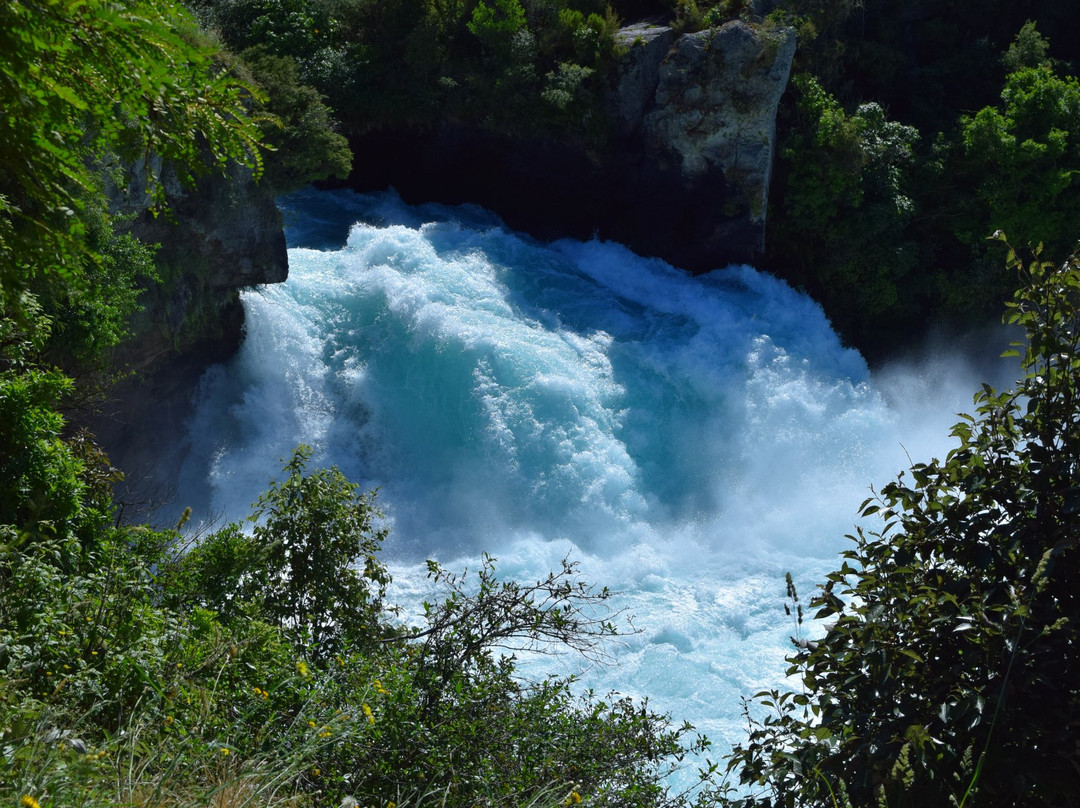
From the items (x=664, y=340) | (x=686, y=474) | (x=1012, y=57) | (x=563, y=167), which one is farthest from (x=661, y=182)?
(x=1012, y=57)

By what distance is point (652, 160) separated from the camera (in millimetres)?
19453

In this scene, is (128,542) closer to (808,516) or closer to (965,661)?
(965,661)

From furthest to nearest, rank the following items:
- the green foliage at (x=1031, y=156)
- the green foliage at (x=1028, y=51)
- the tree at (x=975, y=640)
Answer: the green foliage at (x=1028, y=51) < the green foliage at (x=1031, y=156) < the tree at (x=975, y=640)

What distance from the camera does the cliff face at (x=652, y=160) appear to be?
18.2 m

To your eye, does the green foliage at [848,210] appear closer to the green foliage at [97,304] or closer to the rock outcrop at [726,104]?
the rock outcrop at [726,104]

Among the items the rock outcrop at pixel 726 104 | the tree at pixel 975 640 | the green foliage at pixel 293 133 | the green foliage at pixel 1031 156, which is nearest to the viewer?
the tree at pixel 975 640

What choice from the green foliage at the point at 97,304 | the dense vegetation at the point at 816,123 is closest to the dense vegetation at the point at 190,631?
the green foliage at the point at 97,304

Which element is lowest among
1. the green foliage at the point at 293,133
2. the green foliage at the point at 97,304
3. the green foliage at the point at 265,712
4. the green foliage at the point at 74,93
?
the green foliage at the point at 265,712

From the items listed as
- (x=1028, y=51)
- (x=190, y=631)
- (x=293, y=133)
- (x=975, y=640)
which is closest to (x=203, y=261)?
(x=293, y=133)

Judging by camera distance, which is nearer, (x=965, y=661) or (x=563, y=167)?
(x=965, y=661)

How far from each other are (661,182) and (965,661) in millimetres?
17185

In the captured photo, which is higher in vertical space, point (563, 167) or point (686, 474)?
point (563, 167)

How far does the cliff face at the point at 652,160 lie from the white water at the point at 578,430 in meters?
2.18

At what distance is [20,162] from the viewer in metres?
3.67
